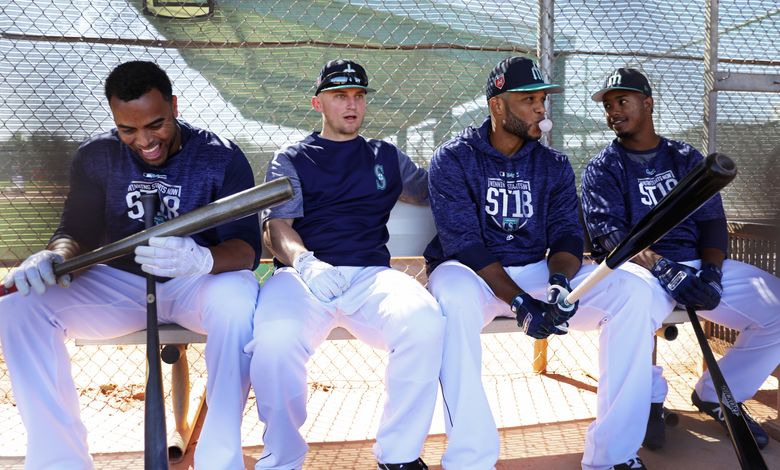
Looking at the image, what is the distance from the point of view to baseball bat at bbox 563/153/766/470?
5.33ft

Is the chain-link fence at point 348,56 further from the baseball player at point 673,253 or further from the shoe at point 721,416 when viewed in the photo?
the shoe at point 721,416

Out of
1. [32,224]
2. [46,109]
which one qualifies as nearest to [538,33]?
[46,109]

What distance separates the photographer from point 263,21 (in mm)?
3650

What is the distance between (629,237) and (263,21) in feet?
8.09

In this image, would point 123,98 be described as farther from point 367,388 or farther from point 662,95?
point 662,95

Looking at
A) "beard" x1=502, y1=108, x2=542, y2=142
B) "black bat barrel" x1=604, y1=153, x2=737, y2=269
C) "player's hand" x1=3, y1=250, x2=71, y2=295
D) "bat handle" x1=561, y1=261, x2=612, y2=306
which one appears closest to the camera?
"black bat barrel" x1=604, y1=153, x2=737, y2=269

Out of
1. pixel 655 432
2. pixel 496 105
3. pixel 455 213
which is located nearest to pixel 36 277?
pixel 455 213

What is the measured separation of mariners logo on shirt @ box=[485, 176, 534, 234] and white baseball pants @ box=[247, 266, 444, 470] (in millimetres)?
615

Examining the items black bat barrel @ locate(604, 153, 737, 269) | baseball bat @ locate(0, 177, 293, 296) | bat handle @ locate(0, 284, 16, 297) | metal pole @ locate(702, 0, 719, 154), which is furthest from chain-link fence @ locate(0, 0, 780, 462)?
black bat barrel @ locate(604, 153, 737, 269)

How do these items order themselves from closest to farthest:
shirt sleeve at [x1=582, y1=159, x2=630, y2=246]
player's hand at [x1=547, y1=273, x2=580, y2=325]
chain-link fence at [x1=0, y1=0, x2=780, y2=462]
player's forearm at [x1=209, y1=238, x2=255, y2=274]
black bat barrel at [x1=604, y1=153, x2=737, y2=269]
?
black bat barrel at [x1=604, y1=153, x2=737, y2=269] → player's hand at [x1=547, y1=273, x2=580, y2=325] → player's forearm at [x1=209, y1=238, x2=255, y2=274] → shirt sleeve at [x1=582, y1=159, x2=630, y2=246] → chain-link fence at [x1=0, y1=0, x2=780, y2=462]

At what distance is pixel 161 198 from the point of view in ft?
8.57

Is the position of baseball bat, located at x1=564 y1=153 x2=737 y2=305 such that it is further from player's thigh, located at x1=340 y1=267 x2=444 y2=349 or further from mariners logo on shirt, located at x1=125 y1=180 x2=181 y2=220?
mariners logo on shirt, located at x1=125 y1=180 x2=181 y2=220

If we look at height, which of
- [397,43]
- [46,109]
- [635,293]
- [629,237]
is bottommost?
[635,293]

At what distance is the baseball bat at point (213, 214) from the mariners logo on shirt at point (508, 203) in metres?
1.23
